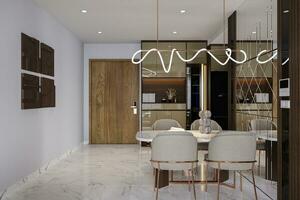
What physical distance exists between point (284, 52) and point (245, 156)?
120 cm

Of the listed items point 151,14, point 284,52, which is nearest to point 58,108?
point 151,14

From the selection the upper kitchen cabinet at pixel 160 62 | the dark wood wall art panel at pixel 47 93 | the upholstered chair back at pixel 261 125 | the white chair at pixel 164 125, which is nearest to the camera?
the upholstered chair back at pixel 261 125

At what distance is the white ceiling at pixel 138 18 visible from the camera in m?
5.12

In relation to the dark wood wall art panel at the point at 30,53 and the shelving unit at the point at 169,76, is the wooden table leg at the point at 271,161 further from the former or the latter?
the shelving unit at the point at 169,76

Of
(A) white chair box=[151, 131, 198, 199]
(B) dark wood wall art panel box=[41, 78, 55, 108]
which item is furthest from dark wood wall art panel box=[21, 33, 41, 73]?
(A) white chair box=[151, 131, 198, 199]

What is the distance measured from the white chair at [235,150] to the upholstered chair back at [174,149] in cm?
28

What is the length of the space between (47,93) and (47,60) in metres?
0.54

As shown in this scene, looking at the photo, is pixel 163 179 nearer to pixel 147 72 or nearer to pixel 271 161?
pixel 271 161

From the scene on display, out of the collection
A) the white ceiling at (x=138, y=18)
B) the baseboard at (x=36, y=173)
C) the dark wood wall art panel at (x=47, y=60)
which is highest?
the white ceiling at (x=138, y=18)

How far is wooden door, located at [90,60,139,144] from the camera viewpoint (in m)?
8.52

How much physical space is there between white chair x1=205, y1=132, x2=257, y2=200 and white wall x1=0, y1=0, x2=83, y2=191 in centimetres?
247

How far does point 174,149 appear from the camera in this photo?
3.58m

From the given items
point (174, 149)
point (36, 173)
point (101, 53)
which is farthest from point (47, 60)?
point (101, 53)

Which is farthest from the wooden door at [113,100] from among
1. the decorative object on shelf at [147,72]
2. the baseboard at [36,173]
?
the baseboard at [36,173]
